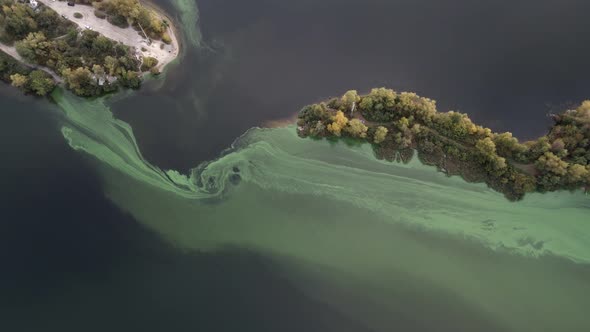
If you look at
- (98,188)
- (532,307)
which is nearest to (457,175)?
(532,307)

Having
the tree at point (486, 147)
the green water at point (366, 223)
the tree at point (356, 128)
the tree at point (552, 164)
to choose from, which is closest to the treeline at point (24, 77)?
the green water at point (366, 223)

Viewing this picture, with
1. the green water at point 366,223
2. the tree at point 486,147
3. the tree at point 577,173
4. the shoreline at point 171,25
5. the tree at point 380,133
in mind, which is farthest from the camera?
the shoreline at point 171,25

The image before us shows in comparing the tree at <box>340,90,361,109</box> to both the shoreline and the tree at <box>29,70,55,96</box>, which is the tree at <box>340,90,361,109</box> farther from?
the tree at <box>29,70,55,96</box>

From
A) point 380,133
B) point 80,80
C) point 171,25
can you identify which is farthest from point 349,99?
point 80,80

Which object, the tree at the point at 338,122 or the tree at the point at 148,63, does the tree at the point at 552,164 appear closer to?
the tree at the point at 338,122

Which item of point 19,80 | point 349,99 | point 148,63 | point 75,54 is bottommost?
point 19,80

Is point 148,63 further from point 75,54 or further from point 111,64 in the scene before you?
point 75,54

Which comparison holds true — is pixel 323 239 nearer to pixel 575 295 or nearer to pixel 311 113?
pixel 311 113
